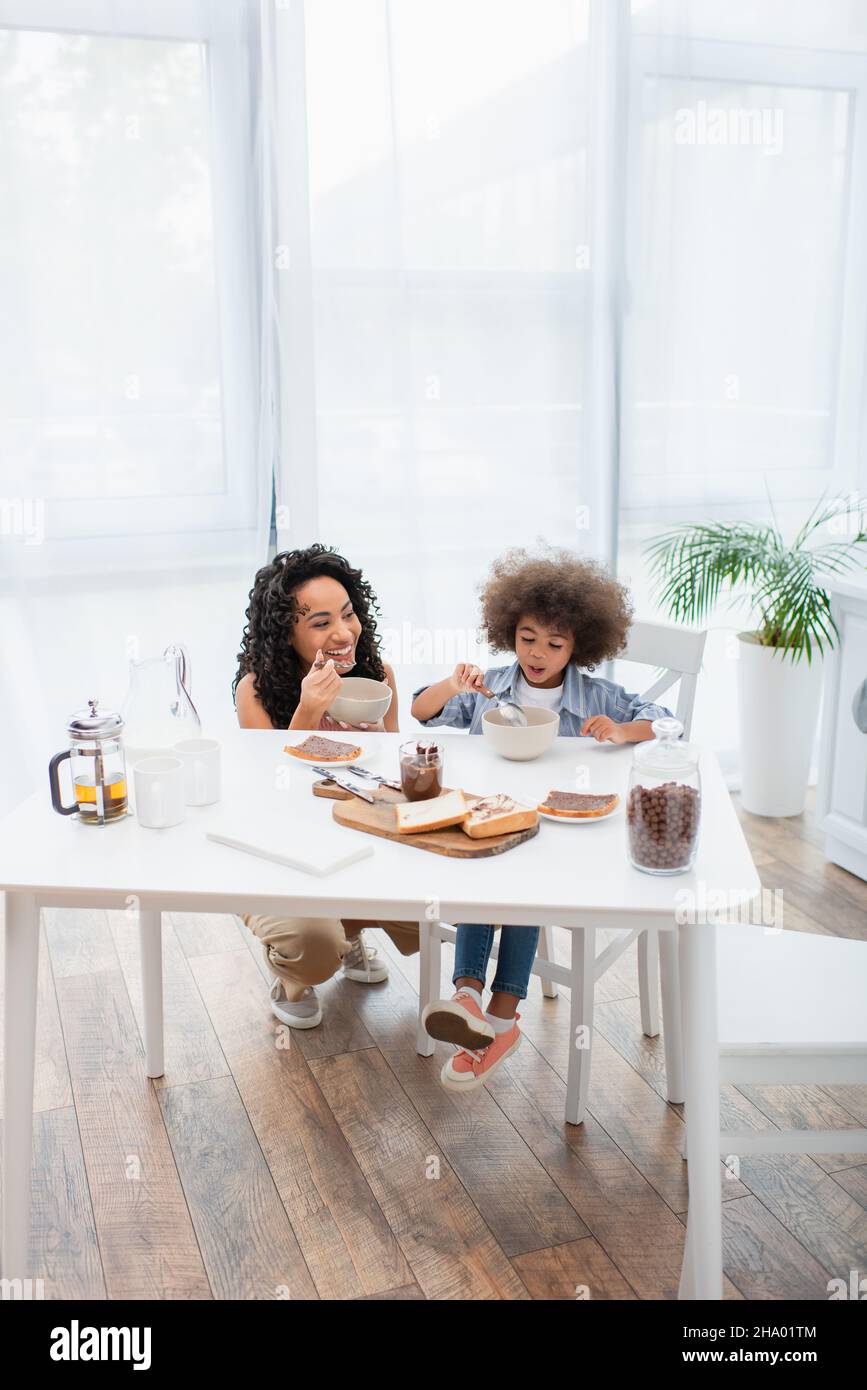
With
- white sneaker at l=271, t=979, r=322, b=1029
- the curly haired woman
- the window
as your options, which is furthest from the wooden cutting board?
the window

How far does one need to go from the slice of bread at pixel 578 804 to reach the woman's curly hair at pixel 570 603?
0.56 metres

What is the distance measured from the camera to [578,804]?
1.66 m

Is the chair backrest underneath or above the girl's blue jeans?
above

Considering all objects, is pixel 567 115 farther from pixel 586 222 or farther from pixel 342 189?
pixel 342 189

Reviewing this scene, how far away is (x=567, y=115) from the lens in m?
3.10

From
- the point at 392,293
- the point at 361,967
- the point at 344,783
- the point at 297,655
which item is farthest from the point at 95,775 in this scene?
the point at 392,293

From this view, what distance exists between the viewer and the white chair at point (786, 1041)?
1.48 m

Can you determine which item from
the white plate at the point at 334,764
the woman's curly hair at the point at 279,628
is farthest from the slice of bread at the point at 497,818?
the woman's curly hair at the point at 279,628

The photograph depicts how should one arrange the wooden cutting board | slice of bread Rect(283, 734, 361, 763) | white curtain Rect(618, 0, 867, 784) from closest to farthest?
the wooden cutting board → slice of bread Rect(283, 734, 361, 763) → white curtain Rect(618, 0, 867, 784)

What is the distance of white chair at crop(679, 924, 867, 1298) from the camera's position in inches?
58.3

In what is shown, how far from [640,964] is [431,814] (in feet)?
2.96

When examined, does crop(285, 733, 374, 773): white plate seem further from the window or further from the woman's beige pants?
the window
